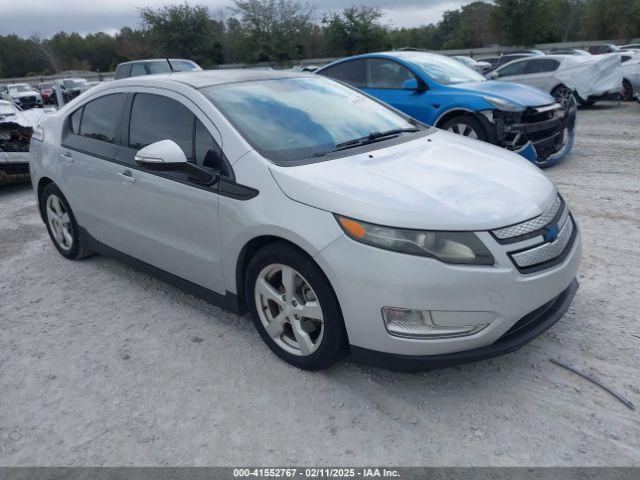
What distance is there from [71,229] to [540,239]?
12.9 ft

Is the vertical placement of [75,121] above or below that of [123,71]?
below

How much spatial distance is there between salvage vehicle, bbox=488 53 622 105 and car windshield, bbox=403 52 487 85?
592 centimetres

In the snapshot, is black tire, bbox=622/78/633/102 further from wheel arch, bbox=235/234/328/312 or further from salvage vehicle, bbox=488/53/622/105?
wheel arch, bbox=235/234/328/312

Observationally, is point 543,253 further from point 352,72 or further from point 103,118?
point 352,72

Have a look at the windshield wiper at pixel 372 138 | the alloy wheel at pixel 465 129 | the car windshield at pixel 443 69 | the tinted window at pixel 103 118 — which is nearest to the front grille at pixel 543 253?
the windshield wiper at pixel 372 138

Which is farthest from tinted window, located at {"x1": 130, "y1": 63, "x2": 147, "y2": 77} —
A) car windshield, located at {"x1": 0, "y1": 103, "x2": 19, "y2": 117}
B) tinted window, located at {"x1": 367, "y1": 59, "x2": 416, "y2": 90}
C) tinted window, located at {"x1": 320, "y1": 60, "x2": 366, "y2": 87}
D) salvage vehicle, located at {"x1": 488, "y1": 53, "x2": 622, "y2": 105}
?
salvage vehicle, located at {"x1": 488, "y1": 53, "x2": 622, "y2": 105}

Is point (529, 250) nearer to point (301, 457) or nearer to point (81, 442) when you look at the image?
point (301, 457)

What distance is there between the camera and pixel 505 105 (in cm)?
674

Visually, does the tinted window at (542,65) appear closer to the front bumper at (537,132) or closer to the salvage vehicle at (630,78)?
the salvage vehicle at (630,78)


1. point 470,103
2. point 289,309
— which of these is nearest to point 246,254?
point 289,309

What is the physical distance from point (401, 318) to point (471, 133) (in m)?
5.11

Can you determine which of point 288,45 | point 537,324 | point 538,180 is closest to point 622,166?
point 538,180

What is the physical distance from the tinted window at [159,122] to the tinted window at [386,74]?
15.6 ft

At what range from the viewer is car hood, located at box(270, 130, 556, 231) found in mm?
2570
